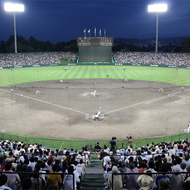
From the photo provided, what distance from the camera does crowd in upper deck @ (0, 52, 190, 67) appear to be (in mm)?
75000

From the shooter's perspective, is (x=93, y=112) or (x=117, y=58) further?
(x=117, y=58)

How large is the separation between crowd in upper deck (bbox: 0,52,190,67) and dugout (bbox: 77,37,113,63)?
12.5 ft

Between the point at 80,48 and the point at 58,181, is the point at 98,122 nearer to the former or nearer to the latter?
the point at 58,181

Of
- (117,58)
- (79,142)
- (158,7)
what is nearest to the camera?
(79,142)

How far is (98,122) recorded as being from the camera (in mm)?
23328

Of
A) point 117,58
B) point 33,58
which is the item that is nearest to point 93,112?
point 117,58

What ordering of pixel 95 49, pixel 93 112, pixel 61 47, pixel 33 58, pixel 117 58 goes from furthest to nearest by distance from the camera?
pixel 61 47 → pixel 117 58 → pixel 33 58 → pixel 95 49 → pixel 93 112

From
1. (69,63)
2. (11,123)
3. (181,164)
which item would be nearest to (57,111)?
(11,123)

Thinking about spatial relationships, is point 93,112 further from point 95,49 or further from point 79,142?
point 95,49

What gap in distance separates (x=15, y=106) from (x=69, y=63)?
5133 centimetres

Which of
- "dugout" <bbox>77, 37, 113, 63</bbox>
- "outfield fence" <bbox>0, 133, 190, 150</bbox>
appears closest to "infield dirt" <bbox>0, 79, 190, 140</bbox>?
"outfield fence" <bbox>0, 133, 190, 150</bbox>

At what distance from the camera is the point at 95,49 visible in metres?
81.4

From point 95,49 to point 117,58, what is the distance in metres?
9.48

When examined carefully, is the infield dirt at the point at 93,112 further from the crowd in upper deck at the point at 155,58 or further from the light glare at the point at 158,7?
the light glare at the point at 158,7
